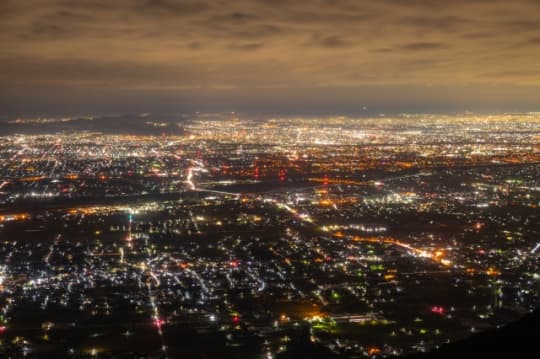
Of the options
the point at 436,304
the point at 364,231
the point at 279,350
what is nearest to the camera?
the point at 279,350

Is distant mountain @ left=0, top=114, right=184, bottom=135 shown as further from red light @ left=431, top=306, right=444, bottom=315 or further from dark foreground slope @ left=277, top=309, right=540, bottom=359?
dark foreground slope @ left=277, top=309, right=540, bottom=359

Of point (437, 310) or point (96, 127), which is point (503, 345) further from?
point (96, 127)

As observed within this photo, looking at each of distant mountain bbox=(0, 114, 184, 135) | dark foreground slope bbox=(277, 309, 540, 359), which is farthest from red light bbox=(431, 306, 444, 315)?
distant mountain bbox=(0, 114, 184, 135)

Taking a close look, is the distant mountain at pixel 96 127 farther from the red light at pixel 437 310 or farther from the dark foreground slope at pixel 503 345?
the dark foreground slope at pixel 503 345

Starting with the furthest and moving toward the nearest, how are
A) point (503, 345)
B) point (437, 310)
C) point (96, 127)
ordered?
point (96, 127), point (437, 310), point (503, 345)

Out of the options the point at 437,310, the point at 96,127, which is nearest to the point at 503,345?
the point at 437,310

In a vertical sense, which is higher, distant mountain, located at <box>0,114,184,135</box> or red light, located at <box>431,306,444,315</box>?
distant mountain, located at <box>0,114,184,135</box>

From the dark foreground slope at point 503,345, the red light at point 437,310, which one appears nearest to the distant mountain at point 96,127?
the red light at point 437,310

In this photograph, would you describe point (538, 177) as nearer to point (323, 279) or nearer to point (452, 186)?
point (452, 186)

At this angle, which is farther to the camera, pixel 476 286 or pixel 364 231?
pixel 364 231

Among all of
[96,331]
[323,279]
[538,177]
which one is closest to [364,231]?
[323,279]

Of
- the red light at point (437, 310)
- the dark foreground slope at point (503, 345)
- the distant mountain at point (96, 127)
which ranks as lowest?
the red light at point (437, 310)
